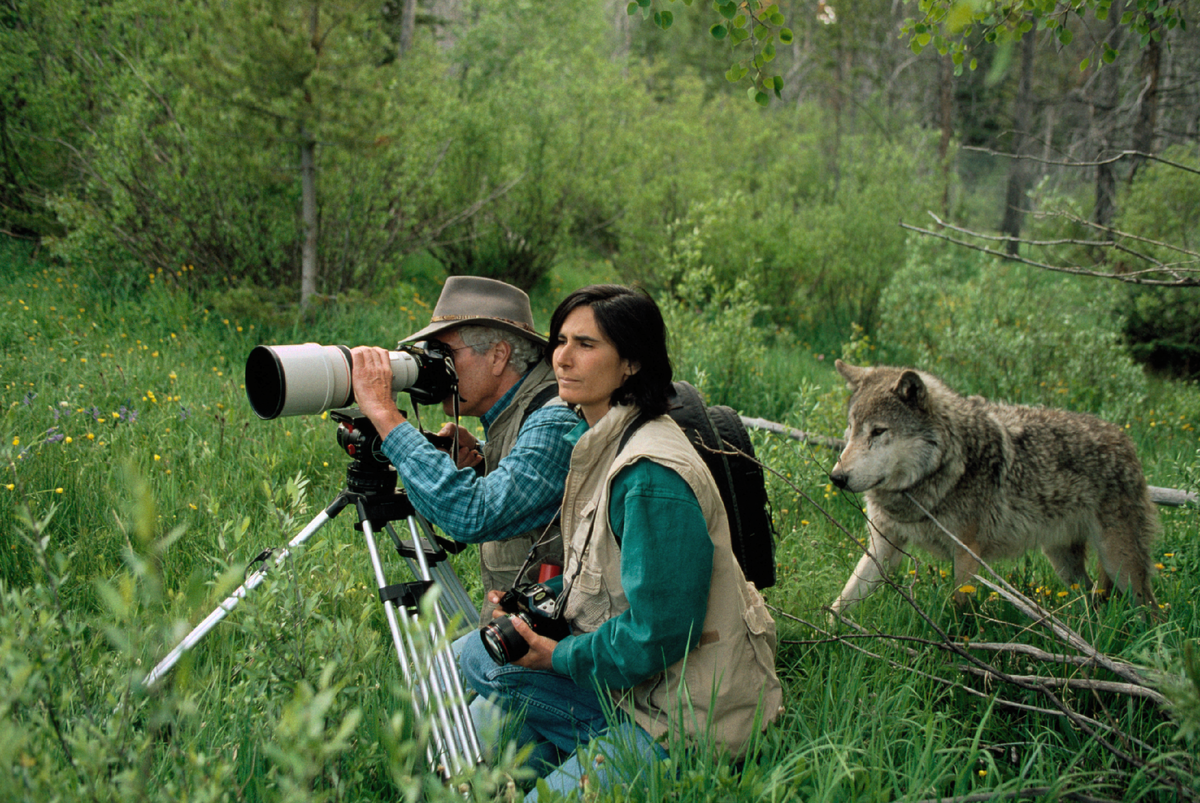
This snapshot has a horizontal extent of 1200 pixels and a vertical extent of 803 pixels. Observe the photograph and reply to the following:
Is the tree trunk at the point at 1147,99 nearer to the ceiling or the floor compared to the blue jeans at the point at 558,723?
nearer to the ceiling

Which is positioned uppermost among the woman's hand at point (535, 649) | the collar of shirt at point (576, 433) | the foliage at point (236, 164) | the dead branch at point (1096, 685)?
the foliage at point (236, 164)

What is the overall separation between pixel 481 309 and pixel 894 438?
2.02 metres

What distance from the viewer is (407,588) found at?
231cm

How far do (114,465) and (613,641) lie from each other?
3.34 metres

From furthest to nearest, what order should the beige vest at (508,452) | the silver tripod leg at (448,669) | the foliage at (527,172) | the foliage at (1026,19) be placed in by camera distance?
the foliage at (527,172)
the foliage at (1026,19)
the beige vest at (508,452)
the silver tripod leg at (448,669)

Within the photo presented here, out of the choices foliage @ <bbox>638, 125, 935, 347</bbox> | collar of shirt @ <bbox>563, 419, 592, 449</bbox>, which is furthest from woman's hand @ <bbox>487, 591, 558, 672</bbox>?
foliage @ <bbox>638, 125, 935, 347</bbox>

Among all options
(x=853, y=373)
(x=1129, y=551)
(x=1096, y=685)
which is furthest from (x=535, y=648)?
(x=1129, y=551)

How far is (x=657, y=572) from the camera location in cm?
191

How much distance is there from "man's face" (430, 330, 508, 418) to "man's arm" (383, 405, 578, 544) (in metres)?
0.37

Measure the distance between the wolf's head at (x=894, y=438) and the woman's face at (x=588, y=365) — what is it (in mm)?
1617

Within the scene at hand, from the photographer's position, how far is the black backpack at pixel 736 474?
239 cm

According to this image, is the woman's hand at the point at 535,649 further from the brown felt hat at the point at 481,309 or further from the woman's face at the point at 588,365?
the brown felt hat at the point at 481,309

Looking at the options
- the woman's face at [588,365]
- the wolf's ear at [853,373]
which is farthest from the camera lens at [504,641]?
the wolf's ear at [853,373]

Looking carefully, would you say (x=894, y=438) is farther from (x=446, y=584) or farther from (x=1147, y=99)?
(x=1147, y=99)
